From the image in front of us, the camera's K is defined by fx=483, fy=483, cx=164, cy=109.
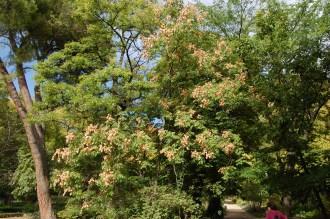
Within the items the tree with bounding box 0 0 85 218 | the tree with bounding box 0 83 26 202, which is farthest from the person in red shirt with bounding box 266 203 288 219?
the tree with bounding box 0 83 26 202

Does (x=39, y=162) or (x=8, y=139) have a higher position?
(x=8, y=139)

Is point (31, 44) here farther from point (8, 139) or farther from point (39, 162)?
point (8, 139)

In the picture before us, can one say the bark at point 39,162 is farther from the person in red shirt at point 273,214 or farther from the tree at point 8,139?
the tree at point 8,139

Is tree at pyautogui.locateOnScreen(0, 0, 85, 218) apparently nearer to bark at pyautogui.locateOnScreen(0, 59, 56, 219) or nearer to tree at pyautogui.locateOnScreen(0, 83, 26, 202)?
bark at pyautogui.locateOnScreen(0, 59, 56, 219)

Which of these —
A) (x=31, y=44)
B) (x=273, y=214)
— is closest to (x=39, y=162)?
(x=31, y=44)

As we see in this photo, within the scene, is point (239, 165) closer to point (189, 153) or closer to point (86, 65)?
point (189, 153)

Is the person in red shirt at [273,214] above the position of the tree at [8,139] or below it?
below

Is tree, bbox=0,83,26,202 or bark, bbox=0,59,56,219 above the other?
tree, bbox=0,83,26,202

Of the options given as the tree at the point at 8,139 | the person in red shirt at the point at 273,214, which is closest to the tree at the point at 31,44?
the person in red shirt at the point at 273,214

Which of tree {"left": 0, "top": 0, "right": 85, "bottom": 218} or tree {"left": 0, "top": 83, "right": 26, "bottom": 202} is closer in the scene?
tree {"left": 0, "top": 0, "right": 85, "bottom": 218}

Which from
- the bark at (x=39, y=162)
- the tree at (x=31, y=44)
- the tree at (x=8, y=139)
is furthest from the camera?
the tree at (x=8, y=139)

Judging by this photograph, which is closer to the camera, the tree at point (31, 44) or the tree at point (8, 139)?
the tree at point (31, 44)

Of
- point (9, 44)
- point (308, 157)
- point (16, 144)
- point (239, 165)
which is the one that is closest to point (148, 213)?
point (239, 165)

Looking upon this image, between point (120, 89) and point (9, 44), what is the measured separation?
260 inches
